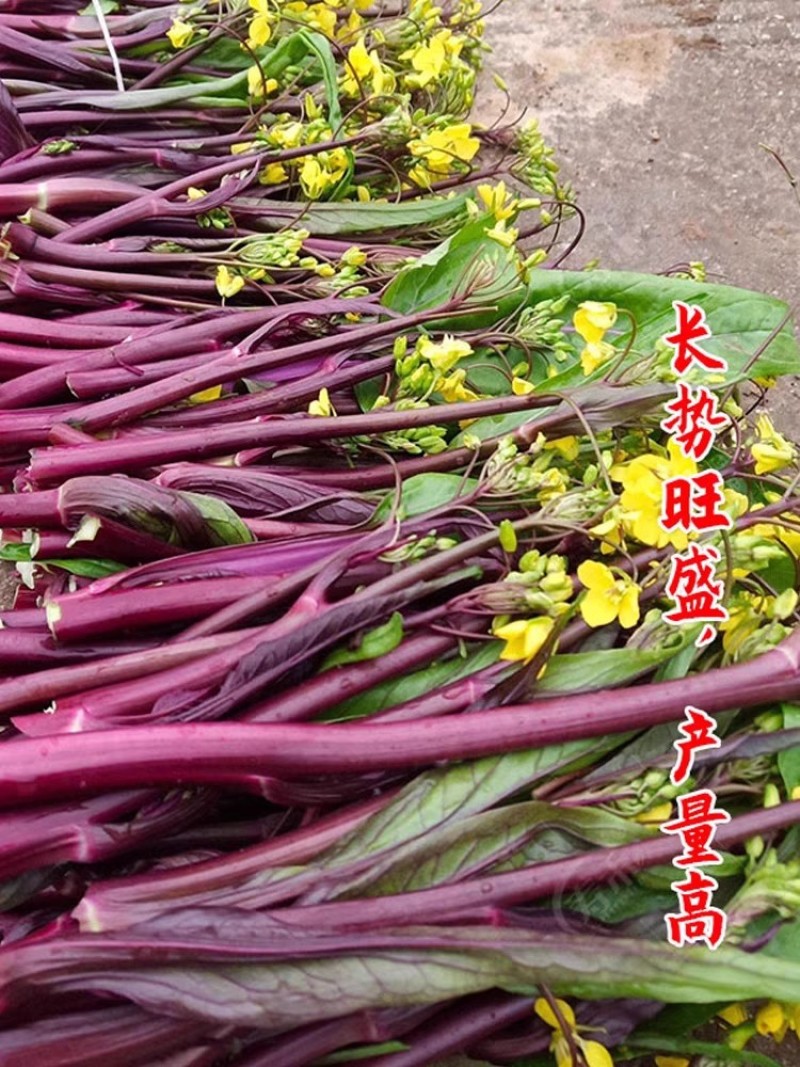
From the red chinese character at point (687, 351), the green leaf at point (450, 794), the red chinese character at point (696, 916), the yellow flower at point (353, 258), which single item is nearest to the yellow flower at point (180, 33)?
the yellow flower at point (353, 258)

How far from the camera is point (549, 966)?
1011mm

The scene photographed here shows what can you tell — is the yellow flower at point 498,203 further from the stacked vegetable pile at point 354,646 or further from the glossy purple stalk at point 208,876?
the glossy purple stalk at point 208,876

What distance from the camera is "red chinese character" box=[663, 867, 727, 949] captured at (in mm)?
1036

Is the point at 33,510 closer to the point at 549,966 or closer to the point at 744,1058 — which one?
the point at 549,966

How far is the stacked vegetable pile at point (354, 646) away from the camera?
A: 40.3 inches

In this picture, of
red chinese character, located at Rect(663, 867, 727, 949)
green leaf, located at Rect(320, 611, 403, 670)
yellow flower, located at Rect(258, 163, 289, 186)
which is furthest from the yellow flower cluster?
red chinese character, located at Rect(663, 867, 727, 949)

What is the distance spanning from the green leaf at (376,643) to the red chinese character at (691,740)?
35 centimetres

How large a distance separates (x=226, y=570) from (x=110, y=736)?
29cm

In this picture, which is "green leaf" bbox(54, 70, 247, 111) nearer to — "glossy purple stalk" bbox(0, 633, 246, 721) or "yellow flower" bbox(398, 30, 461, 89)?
"yellow flower" bbox(398, 30, 461, 89)

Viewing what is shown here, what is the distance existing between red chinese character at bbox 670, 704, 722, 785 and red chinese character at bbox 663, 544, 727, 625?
0.11 meters

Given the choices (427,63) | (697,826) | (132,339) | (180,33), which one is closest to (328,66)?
(427,63)

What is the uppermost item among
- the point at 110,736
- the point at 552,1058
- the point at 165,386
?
the point at 165,386

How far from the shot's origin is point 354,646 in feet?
3.92

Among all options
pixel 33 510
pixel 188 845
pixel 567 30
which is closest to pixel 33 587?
pixel 33 510
